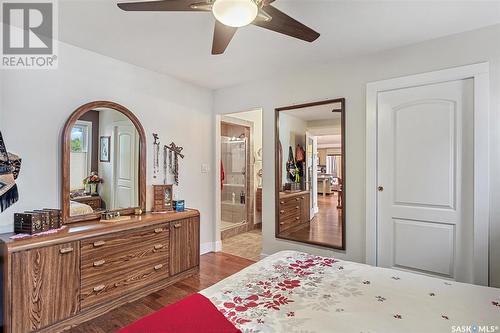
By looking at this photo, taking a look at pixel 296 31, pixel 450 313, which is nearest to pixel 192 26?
pixel 296 31

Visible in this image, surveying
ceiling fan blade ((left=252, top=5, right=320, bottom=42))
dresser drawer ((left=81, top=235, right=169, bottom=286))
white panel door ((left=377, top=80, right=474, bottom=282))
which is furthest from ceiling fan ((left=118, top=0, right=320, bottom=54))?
dresser drawer ((left=81, top=235, right=169, bottom=286))

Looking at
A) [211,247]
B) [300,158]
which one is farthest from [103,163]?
[300,158]

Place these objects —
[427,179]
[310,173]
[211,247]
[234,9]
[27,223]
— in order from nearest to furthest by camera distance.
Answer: [234,9] < [27,223] < [427,179] < [310,173] < [211,247]

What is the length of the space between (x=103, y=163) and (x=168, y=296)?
59.3 inches

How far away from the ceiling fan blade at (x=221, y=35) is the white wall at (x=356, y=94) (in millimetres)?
1504

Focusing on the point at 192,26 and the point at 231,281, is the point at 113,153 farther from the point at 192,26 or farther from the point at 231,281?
the point at 231,281

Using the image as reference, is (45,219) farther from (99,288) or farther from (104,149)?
(104,149)

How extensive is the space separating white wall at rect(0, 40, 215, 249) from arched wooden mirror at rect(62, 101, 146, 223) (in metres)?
0.09

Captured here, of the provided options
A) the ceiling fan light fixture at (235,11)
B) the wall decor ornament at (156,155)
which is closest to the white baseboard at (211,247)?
the wall decor ornament at (156,155)

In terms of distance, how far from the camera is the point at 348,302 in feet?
4.07

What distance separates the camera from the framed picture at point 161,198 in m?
3.11

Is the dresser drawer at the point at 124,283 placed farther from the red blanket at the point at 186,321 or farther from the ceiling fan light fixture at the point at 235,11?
the ceiling fan light fixture at the point at 235,11

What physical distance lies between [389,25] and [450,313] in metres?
2.11

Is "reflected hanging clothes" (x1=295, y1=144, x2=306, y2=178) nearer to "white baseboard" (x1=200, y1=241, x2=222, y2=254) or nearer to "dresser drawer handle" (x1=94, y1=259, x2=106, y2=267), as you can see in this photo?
"white baseboard" (x1=200, y1=241, x2=222, y2=254)
